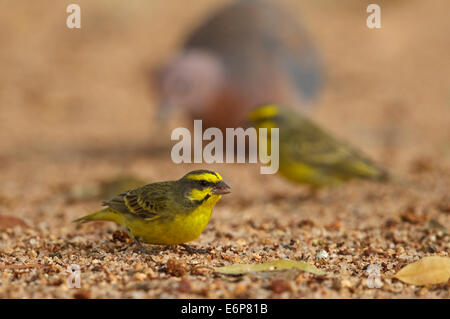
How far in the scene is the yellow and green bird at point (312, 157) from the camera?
5.67 meters

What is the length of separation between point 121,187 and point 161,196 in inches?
89.0

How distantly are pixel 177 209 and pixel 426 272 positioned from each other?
1.32 meters

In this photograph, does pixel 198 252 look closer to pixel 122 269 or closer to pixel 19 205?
pixel 122 269

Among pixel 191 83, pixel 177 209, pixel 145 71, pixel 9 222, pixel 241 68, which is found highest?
pixel 145 71

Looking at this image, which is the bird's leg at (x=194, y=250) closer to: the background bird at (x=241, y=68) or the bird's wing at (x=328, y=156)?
the bird's wing at (x=328, y=156)

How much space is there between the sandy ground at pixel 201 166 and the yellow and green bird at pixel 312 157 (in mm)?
205

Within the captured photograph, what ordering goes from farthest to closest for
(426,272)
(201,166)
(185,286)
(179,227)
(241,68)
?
(241,68), (201,166), (179,227), (426,272), (185,286)

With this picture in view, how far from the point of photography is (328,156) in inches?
227

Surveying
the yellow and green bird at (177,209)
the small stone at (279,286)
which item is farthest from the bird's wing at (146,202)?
the small stone at (279,286)

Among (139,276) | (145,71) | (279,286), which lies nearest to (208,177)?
(139,276)

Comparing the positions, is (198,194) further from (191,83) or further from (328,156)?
(191,83)

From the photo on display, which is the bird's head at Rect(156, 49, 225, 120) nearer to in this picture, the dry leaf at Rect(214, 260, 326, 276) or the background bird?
the background bird

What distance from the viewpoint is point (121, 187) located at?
5.61 meters
